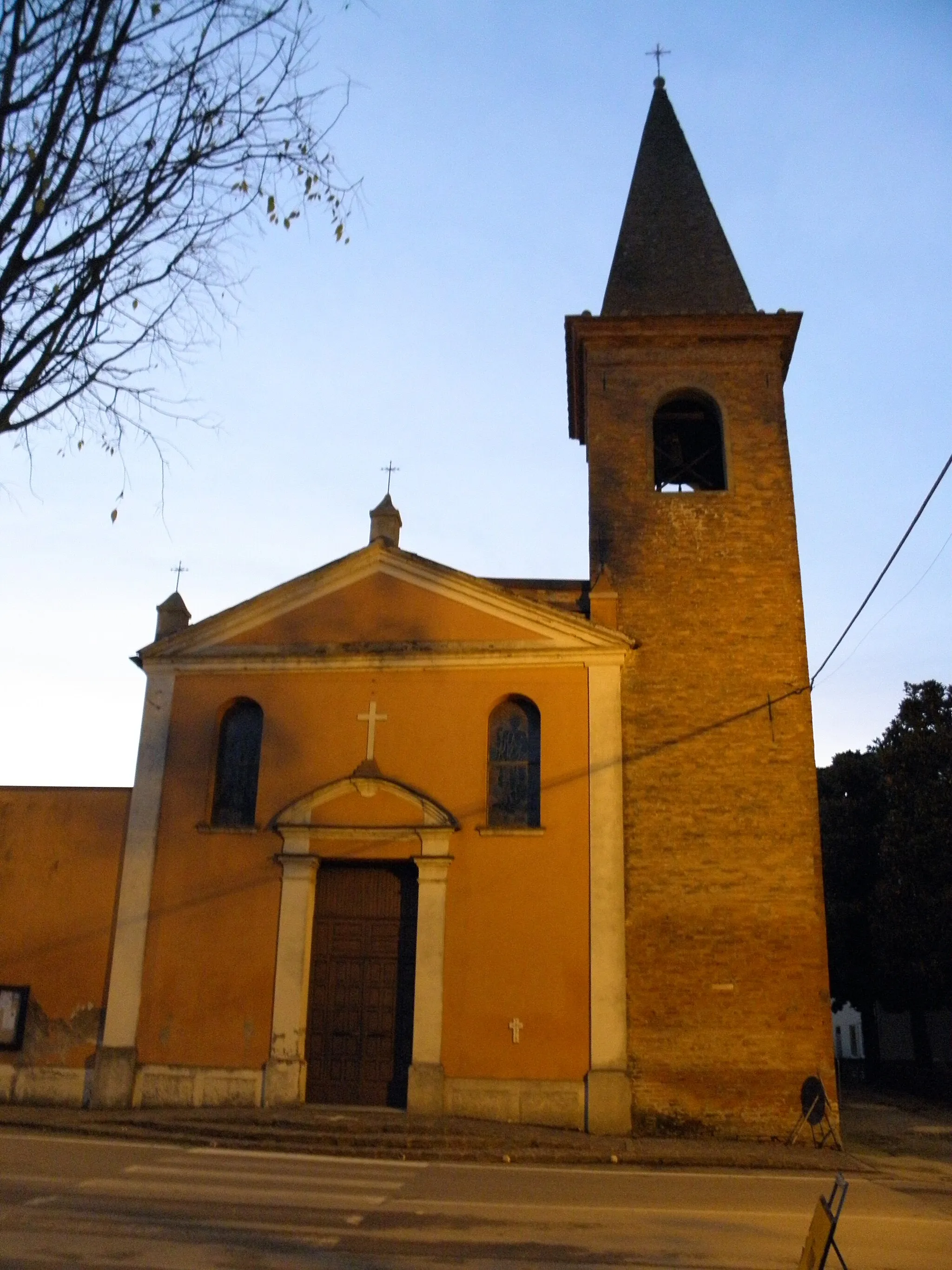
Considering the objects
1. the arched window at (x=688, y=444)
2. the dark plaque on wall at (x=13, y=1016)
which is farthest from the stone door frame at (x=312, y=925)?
the arched window at (x=688, y=444)

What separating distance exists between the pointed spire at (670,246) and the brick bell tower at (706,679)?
0.04 meters

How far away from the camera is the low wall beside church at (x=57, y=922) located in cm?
1477

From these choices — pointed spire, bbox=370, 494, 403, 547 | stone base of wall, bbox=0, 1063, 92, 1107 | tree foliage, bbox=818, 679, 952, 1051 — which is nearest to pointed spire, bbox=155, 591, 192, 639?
pointed spire, bbox=370, 494, 403, 547

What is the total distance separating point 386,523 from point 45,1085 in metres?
9.28

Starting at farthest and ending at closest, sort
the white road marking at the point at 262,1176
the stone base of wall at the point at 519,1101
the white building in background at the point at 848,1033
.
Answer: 1. the white building in background at the point at 848,1033
2. the stone base of wall at the point at 519,1101
3. the white road marking at the point at 262,1176

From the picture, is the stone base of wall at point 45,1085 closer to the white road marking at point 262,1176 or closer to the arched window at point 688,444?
the white road marking at point 262,1176

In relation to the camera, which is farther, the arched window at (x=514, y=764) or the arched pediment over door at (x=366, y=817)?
the arched window at (x=514, y=764)

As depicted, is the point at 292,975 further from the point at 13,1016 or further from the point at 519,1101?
the point at 13,1016

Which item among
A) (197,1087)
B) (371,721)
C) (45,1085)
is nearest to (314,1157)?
(197,1087)

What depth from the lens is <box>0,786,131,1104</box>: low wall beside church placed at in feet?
48.4

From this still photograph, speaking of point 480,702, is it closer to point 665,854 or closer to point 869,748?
point 665,854

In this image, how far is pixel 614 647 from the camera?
15719 millimetres

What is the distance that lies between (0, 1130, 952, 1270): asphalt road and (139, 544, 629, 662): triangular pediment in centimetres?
694

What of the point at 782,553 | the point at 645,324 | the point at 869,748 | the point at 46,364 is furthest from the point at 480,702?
the point at 869,748
